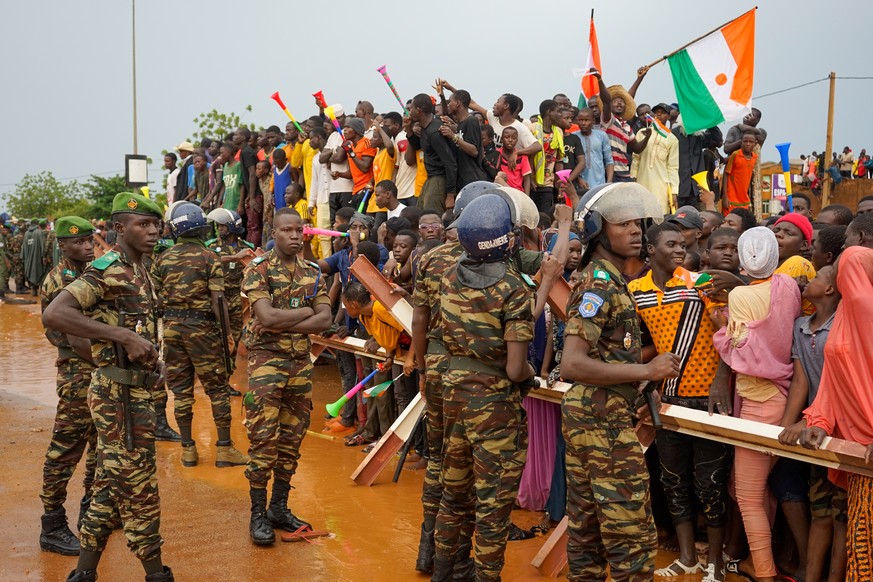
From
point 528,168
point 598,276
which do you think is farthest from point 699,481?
point 528,168

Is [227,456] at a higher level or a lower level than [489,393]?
lower

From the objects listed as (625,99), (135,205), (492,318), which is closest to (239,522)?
(135,205)

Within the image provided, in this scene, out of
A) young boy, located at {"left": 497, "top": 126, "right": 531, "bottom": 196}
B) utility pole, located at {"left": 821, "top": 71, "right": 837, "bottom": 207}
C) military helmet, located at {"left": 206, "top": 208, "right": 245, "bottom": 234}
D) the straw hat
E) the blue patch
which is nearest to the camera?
the blue patch

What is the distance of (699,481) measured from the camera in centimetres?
573

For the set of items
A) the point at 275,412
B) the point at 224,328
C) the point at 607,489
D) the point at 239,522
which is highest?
the point at 224,328

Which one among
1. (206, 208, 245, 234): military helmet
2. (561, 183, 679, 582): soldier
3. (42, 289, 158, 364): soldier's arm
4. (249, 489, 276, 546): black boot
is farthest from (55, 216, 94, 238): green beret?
(206, 208, 245, 234): military helmet

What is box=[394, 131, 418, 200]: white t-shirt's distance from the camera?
37.8 ft

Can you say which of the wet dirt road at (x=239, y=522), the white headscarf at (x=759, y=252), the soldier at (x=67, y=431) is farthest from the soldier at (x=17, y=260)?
the white headscarf at (x=759, y=252)

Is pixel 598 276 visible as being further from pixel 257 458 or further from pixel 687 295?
pixel 257 458

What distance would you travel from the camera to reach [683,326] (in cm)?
572

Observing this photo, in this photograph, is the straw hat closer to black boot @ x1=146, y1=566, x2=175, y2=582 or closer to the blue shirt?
the blue shirt

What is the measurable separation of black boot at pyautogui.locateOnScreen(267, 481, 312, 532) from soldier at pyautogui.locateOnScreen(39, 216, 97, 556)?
4.75 feet

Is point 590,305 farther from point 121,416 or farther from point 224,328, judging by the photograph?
point 224,328

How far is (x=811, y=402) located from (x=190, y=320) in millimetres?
5910
